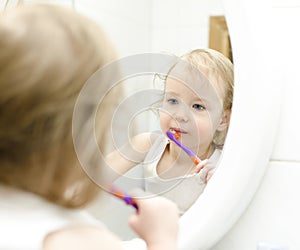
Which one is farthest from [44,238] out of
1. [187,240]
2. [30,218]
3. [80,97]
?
[187,240]

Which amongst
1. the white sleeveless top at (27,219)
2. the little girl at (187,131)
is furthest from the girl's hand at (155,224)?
the little girl at (187,131)

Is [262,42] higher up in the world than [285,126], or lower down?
higher up

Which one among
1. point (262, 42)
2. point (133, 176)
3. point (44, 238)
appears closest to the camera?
point (44, 238)

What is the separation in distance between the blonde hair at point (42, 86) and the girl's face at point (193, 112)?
0.26 metres

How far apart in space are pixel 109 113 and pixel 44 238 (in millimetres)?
140

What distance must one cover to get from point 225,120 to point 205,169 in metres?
0.08

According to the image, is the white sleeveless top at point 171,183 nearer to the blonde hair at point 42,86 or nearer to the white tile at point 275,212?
the white tile at point 275,212

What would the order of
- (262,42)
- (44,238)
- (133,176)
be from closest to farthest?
(44,238) → (262,42) → (133,176)

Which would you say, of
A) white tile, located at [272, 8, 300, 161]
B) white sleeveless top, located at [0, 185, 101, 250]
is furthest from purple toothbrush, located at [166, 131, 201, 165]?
white sleeveless top, located at [0, 185, 101, 250]

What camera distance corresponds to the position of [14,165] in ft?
1.49

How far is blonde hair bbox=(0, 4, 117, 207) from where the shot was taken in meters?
→ 0.43

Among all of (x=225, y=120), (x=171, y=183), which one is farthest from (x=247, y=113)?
(x=171, y=183)

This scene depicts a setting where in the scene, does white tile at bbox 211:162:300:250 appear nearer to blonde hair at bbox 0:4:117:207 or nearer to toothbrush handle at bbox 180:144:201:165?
toothbrush handle at bbox 180:144:201:165

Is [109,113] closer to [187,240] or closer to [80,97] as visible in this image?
[80,97]
